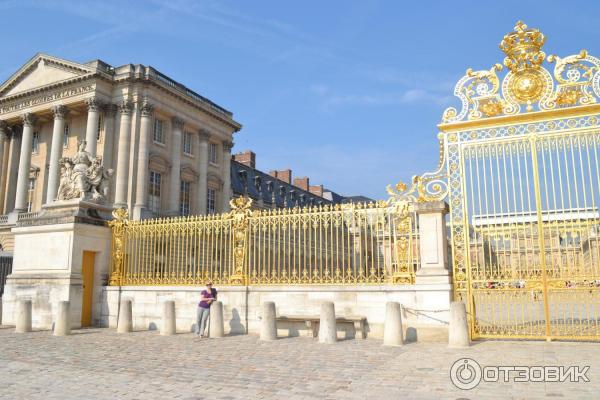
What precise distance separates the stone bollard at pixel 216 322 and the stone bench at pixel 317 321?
1.33 m

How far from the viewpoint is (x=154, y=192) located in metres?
36.9

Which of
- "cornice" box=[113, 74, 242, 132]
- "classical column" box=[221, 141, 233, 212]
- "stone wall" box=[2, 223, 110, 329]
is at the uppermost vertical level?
"cornice" box=[113, 74, 242, 132]

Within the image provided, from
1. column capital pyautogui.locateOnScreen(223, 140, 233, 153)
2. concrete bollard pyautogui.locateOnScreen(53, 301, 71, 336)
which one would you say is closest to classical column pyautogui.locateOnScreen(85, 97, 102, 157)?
column capital pyautogui.locateOnScreen(223, 140, 233, 153)

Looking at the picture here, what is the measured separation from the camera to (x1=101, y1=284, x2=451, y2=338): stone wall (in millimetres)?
10555

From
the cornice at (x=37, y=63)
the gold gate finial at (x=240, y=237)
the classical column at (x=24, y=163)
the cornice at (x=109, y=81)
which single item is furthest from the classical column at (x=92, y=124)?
the gold gate finial at (x=240, y=237)

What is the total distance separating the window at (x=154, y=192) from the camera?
36406 mm

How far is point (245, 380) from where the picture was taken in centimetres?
672

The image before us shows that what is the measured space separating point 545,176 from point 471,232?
72.9 inches

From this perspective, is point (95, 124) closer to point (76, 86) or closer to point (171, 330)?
point (76, 86)

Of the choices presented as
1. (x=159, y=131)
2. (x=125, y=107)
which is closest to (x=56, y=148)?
(x=125, y=107)

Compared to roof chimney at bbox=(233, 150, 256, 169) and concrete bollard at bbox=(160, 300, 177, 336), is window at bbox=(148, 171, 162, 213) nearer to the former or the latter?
roof chimney at bbox=(233, 150, 256, 169)

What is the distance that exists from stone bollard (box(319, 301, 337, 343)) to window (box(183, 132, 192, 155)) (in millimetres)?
31566

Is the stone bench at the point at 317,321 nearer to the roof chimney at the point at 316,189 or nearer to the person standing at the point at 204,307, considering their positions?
the person standing at the point at 204,307

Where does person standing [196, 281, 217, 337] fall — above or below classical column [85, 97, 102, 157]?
below
